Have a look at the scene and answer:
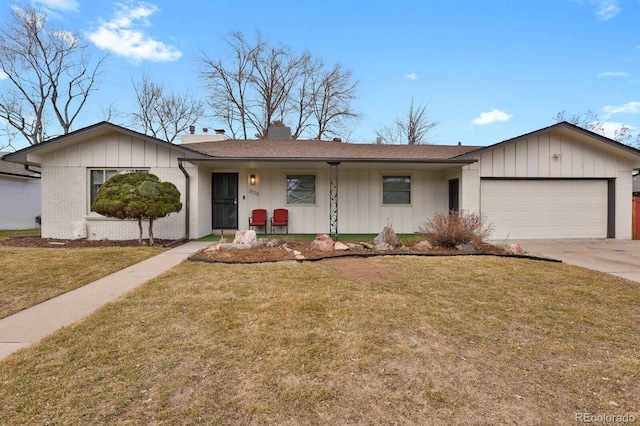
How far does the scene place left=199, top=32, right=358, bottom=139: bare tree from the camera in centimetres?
2205

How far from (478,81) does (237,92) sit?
15.5m

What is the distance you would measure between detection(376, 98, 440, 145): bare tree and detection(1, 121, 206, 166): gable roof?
1750 cm

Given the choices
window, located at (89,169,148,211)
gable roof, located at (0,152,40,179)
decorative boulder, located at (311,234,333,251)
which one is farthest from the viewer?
gable roof, located at (0,152,40,179)

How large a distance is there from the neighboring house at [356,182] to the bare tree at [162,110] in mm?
13131

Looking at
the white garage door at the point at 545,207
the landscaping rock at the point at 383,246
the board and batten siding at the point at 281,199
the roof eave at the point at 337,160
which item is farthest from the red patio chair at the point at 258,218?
the white garage door at the point at 545,207

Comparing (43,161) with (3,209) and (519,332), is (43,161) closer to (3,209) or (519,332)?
(3,209)

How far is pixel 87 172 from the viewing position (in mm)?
9516

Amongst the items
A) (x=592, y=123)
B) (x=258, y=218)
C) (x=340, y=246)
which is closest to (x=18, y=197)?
(x=258, y=218)

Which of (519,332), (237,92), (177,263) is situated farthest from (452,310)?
(237,92)

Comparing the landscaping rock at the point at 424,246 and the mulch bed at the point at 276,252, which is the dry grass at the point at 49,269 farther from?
the landscaping rock at the point at 424,246

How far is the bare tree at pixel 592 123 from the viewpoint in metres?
25.3

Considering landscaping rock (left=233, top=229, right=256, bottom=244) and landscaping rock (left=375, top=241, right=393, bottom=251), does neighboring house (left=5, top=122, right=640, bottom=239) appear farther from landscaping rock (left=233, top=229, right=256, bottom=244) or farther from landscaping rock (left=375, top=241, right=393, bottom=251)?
landscaping rock (left=233, top=229, right=256, bottom=244)

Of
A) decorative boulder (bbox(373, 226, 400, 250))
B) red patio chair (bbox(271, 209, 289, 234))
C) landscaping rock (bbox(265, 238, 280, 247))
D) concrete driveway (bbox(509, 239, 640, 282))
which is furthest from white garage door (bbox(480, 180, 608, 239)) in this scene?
landscaping rock (bbox(265, 238, 280, 247))

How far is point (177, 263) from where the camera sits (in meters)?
6.18
